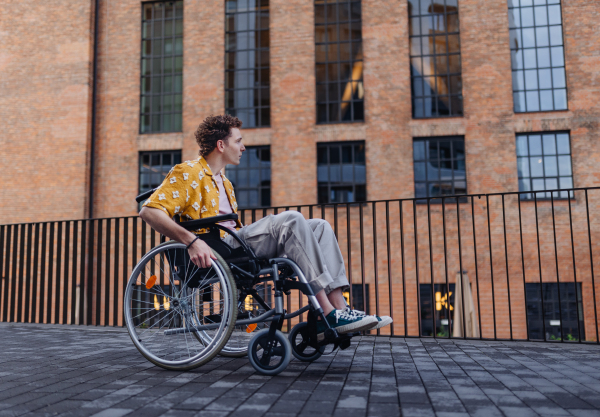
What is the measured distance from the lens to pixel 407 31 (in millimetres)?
16422

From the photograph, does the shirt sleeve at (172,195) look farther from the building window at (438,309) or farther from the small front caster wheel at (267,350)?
the building window at (438,309)

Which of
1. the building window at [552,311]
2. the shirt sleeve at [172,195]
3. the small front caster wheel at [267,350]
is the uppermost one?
the shirt sleeve at [172,195]

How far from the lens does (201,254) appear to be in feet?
9.23

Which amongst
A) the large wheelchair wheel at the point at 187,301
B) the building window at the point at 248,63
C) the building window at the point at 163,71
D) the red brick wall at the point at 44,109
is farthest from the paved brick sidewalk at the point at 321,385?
the red brick wall at the point at 44,109

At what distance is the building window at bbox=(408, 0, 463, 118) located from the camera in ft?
53.9

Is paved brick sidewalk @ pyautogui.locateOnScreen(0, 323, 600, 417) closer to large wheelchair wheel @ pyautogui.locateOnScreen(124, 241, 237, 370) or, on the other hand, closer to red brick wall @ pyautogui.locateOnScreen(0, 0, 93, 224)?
large wheelchair wheel @ pyautogui.locateOnScreen(124, 241, 237, 370)

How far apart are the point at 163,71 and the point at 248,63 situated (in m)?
3.01

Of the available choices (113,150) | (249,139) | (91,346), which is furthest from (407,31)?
(91,346)

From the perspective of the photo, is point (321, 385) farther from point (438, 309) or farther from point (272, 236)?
point (438, 309)

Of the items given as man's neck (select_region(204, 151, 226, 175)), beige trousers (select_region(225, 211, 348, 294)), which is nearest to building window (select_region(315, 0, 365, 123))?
man's neck (select_region(204, 151, 226, 175))

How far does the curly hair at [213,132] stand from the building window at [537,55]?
48.2 ft

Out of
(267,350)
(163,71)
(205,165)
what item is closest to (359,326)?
(267,350)

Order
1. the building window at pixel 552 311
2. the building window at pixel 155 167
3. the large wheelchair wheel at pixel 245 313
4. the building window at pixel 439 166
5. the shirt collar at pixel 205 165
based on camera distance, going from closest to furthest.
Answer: the large wheelchair wheel at pixel 245 313 → the shirt collar at pixel 205 165 → the building window at pixel 552 311 → the building window at pixel 439 166 → the building window at pixel 155 167

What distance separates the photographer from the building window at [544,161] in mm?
15641
